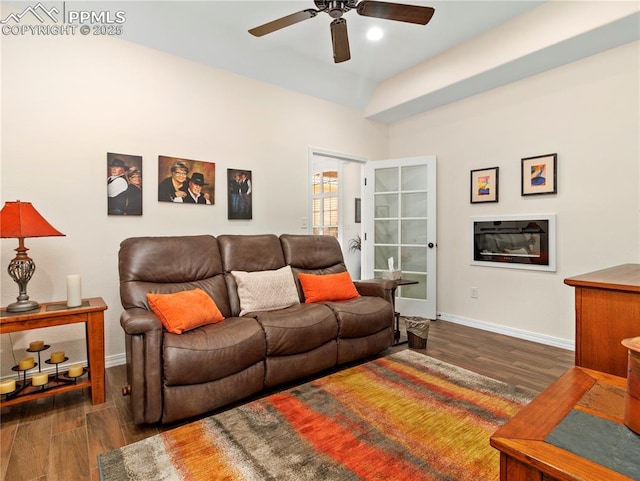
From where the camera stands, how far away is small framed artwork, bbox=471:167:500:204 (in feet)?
12.2

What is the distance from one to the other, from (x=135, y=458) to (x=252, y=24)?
10.9 feet

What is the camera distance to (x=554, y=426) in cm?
95

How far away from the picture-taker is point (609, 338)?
1.30 metres

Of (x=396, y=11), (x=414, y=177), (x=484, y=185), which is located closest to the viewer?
(x=396, y=11)

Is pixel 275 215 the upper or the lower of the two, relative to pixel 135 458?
upper

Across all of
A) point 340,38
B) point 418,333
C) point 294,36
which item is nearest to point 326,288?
point 418,333

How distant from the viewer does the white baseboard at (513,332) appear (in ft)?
10.5

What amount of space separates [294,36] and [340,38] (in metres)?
1.16

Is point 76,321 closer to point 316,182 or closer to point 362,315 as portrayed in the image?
point 362,315

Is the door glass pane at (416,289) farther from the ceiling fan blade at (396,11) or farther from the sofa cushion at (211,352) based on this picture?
the ceiling fan blade at (396,11)

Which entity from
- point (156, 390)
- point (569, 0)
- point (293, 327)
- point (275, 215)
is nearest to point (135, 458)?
point (156, 390)

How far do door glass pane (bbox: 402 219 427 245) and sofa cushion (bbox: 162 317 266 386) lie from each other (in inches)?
108

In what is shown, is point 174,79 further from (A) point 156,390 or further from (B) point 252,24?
(A) point 156,390

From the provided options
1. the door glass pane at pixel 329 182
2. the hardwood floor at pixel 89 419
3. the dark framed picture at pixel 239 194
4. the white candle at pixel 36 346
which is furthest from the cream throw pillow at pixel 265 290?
the door glass pane at pixel 329 182
